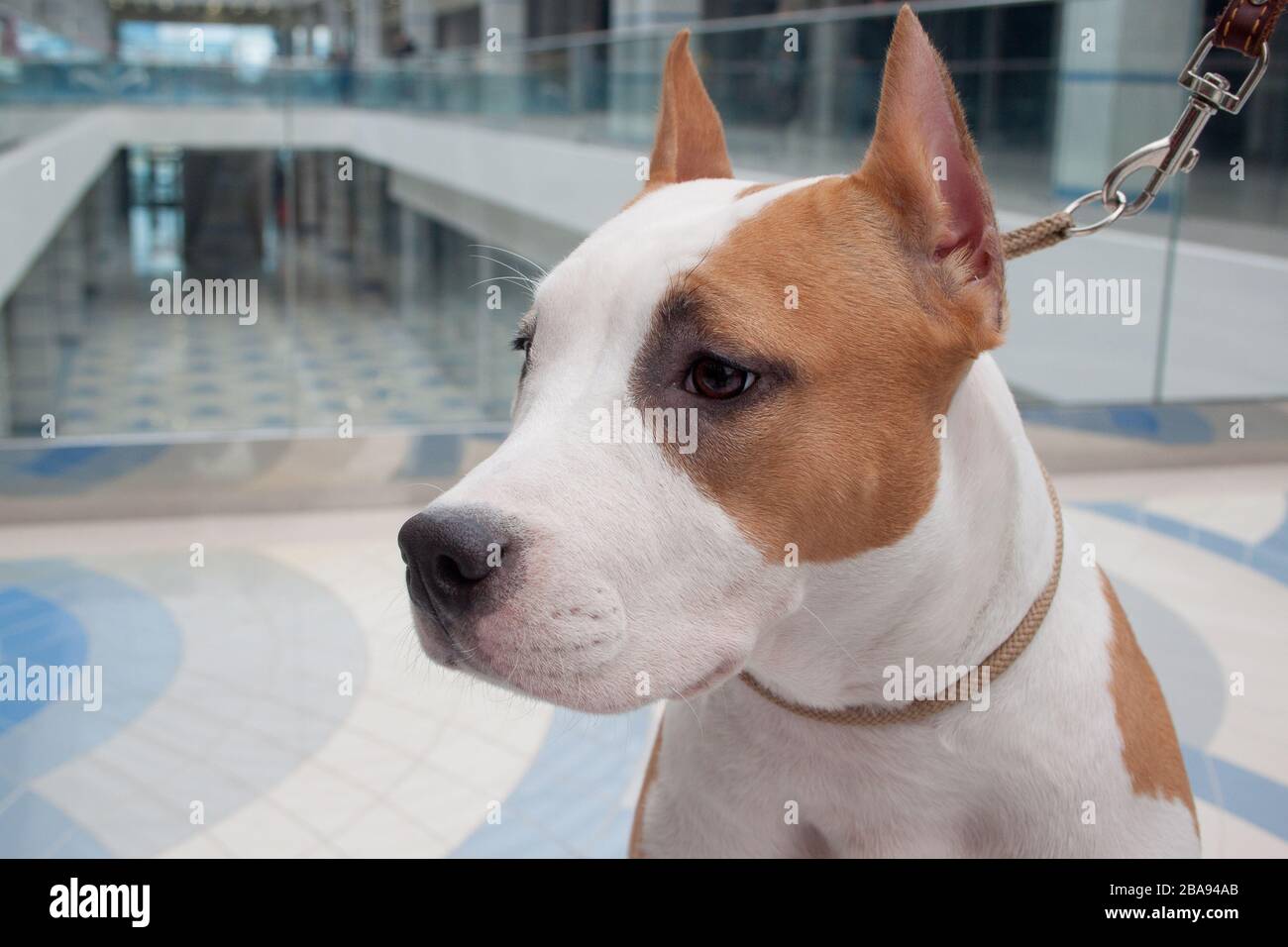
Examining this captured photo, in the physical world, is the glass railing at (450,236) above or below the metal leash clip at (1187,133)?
below

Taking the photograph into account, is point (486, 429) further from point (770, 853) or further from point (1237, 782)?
point (770, 853)

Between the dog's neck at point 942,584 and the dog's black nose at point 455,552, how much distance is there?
335mm

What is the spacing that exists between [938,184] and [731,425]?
0.34 meters

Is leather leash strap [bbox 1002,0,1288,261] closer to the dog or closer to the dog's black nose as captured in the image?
the dog

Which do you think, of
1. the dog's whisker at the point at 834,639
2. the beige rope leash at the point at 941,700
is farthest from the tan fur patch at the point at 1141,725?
the dog's whisker at the point at 834,639

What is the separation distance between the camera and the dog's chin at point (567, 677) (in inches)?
47.9

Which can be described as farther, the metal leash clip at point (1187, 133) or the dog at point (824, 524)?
the metal leash clip at point (1187, 133)

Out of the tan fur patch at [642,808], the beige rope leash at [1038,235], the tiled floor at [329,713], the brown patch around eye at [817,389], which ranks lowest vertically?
the tiled floor at [329,713]

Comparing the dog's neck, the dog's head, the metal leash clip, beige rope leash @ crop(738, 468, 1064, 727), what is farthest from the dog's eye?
the metal leash clip

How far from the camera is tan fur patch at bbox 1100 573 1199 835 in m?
1.43

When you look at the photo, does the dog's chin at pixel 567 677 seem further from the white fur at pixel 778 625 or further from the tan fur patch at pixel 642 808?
the tan fur patch at pixel 642 808

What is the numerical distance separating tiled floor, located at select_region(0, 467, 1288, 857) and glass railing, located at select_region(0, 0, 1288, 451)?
3.90 feet

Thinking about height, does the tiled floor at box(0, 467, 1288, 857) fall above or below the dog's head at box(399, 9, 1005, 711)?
below

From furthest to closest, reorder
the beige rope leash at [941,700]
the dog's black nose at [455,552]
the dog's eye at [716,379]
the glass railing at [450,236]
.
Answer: the glass railing at [450,236] → the beige rope leash at [941,700] → the dog's eye at [716,379] → the dog's black nose at [455,552]
